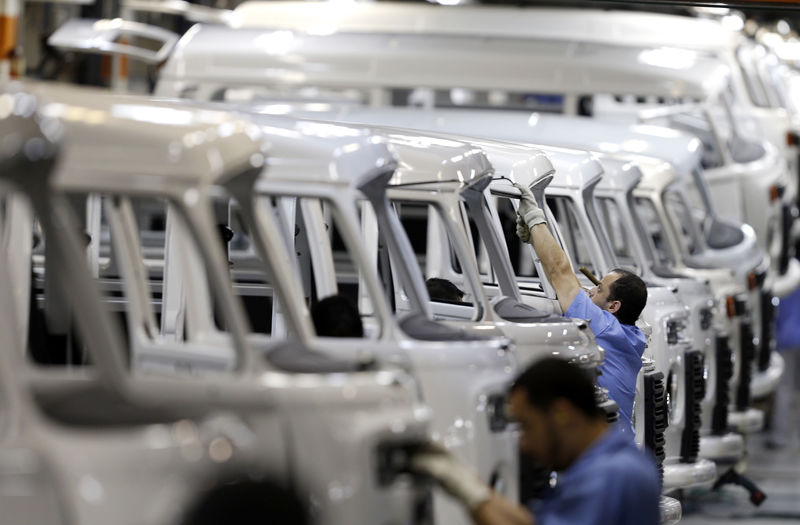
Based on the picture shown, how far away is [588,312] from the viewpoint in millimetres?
7914

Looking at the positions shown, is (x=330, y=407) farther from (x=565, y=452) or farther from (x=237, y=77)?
(x=237, y=77)

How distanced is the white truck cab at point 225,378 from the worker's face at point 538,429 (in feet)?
0.91

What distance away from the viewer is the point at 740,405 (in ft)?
43.3

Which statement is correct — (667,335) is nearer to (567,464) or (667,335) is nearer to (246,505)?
→ (567,464)

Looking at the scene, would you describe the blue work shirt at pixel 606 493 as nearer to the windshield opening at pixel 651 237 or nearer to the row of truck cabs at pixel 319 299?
the row of truck cabs at pixel 319 299

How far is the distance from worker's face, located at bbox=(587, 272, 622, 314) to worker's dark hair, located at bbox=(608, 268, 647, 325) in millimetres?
17

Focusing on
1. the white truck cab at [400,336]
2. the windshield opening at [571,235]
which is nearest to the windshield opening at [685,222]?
the windshield opening at [571,235]

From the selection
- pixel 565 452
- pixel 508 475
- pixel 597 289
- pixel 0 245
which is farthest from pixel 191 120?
pixel 597 289

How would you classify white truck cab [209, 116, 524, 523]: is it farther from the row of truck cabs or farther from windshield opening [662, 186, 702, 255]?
windshield opening [662, 186, 702, 255]

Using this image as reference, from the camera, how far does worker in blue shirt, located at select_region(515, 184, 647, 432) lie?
26.0 ft

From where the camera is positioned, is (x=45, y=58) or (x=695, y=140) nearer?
(x=695, y=140)

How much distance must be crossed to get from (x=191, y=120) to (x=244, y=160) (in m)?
0.19

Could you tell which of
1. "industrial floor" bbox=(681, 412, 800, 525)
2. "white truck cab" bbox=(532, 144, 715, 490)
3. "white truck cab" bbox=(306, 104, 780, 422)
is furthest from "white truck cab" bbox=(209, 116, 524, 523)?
"white truck cab" bbox=(306, 104, 780, 422)

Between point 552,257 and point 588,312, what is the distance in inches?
12.4
